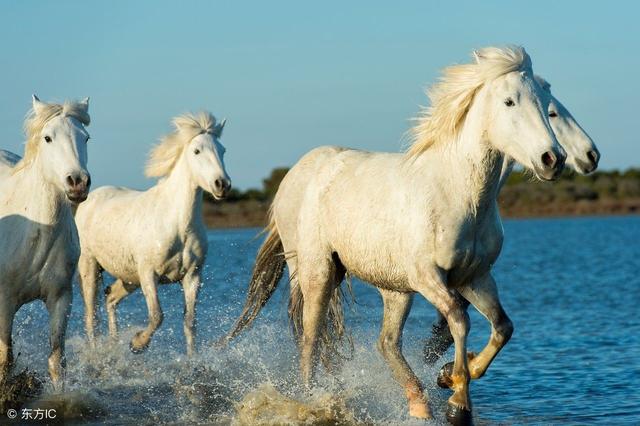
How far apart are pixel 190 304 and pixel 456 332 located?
489 centimetres

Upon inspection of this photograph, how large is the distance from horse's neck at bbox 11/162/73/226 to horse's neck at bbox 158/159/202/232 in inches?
119

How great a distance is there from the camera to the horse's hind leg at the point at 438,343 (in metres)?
8.58

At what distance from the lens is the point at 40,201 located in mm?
8000

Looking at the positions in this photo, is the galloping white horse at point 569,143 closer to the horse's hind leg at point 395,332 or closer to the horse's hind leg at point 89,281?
the horse's hind leg at point 395,332

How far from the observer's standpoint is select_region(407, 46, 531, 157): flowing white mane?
672cm

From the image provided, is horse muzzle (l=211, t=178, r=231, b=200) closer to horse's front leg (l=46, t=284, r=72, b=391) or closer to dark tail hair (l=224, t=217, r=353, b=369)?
dark tail hair (l=224, t=217, r=353, b=369)

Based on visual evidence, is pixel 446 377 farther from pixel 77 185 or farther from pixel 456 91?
pixel 77 185

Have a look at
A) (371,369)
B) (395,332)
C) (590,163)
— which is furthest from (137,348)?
(590,163)

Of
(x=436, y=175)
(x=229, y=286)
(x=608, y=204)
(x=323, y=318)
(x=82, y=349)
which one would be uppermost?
(x=436, y=175)

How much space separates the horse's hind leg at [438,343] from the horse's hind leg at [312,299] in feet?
3.55

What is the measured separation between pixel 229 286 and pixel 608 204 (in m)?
52.5

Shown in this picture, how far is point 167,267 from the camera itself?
436 inches

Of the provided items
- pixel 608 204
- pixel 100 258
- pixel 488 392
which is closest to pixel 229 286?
pixel 100 258

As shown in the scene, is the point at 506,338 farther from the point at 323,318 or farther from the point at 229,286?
the point at 229,286
